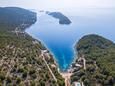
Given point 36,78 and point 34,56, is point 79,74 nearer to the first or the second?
point 36,78

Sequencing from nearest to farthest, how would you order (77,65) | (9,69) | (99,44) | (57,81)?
(57,81) < (9,69) < (77,65) < (99,44)

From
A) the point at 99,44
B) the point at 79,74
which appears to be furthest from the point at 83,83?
the point at 99,44

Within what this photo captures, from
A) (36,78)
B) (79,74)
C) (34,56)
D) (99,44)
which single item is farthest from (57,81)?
(99,44)

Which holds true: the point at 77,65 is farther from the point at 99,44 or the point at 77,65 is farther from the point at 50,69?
the point at 99,44

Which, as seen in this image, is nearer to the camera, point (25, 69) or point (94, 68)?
point (25, 69)

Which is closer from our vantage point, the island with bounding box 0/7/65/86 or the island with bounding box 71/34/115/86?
the island with bounding box 0/7/65/86

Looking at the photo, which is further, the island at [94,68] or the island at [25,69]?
the island at [94,68]

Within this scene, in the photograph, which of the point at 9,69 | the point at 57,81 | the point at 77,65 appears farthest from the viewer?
the point at 77,65

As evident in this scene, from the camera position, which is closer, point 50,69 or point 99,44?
point 50,69

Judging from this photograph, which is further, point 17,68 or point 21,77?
point 17,68
